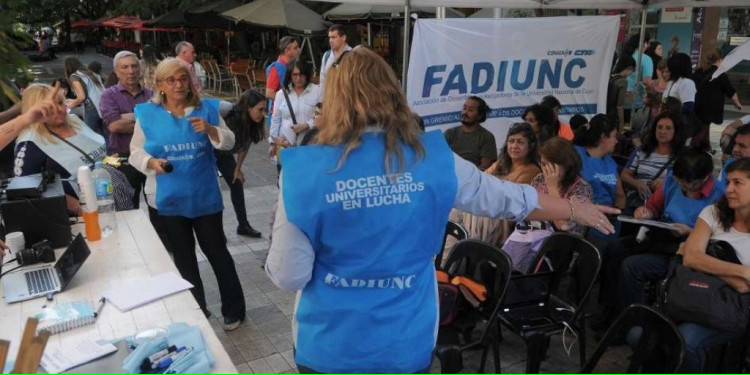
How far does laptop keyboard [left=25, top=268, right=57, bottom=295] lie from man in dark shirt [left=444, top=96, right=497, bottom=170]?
344cm

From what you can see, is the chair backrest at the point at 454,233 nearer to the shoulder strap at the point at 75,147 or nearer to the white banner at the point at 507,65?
the white banner at the point at 507,65

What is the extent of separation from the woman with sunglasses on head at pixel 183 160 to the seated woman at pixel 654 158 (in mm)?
Answer: 3201

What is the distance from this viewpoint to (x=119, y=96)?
472 centimetres

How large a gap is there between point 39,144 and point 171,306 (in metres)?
1.70

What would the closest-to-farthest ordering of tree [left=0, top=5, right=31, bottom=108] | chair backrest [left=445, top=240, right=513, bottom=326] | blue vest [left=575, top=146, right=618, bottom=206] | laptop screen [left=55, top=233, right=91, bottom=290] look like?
tree [left=0, top=5, right=31, bottom=108] < laptop screen [left=55, top=233, right=91, bottom=290] < chair backrest [left=445, top=240, right=513, bottom=326] < blue vest [left=575, top=146, right=618, bottom=206]

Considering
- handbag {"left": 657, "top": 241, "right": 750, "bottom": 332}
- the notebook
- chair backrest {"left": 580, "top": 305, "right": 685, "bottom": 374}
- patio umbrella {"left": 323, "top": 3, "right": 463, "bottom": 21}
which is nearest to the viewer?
the notebook

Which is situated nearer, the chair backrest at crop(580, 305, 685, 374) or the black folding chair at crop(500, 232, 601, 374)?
the chair backrest at crop(580, 305, 685, 374)

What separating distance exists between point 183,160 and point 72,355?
163 cm

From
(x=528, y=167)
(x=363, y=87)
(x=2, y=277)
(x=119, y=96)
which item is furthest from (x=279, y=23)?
(x=363, y=87)

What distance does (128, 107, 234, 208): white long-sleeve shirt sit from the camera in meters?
3.37

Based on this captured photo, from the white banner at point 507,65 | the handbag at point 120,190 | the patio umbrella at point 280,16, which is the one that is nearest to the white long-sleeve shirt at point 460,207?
the handbag at point 120,190

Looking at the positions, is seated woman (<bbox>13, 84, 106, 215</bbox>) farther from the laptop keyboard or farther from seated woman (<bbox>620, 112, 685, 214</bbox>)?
seated woman (<bbox>620, 112, 685, 214</bbox>)

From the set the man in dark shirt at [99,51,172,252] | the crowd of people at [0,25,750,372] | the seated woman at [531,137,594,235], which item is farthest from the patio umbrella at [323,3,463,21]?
the seated woman at [531,137,594,235]

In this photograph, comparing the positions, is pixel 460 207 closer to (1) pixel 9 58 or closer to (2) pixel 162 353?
(2) pixel 162 353
